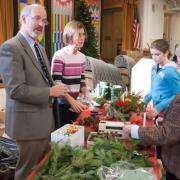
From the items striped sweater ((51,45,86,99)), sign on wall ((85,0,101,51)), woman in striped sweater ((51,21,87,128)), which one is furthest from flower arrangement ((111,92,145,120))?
sign on wall ((85,0,101,51))

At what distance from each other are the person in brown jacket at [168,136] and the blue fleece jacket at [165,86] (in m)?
0.84

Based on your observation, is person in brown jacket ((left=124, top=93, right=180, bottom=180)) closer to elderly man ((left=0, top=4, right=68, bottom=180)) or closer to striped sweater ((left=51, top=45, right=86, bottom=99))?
elderly man ((left=0, top=4, right=68, bottom=180))

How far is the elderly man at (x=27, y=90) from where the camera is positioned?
1.68 meters

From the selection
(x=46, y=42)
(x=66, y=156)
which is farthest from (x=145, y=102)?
(x=46, y=42)

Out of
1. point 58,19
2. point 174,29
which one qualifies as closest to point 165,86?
point 58,19

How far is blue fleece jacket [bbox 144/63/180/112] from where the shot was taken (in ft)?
8.08

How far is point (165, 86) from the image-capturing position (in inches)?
98.9

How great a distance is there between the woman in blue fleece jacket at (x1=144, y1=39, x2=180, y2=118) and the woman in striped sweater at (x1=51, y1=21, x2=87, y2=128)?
0.65 meters

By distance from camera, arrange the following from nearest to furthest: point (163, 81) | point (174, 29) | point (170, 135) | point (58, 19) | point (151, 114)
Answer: point (170, 135) → point (151, 114) → point (163, 81) → point (58, 19) → point (174, 29)

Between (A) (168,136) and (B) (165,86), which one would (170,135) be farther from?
(B) (165,86)

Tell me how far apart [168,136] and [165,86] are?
112 cm

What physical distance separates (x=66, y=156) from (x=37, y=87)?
496 millimetres

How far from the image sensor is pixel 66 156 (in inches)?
57.1

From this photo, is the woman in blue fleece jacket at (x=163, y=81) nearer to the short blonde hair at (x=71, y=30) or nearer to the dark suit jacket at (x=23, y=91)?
the short blonde hair at (x=71, y=30)
